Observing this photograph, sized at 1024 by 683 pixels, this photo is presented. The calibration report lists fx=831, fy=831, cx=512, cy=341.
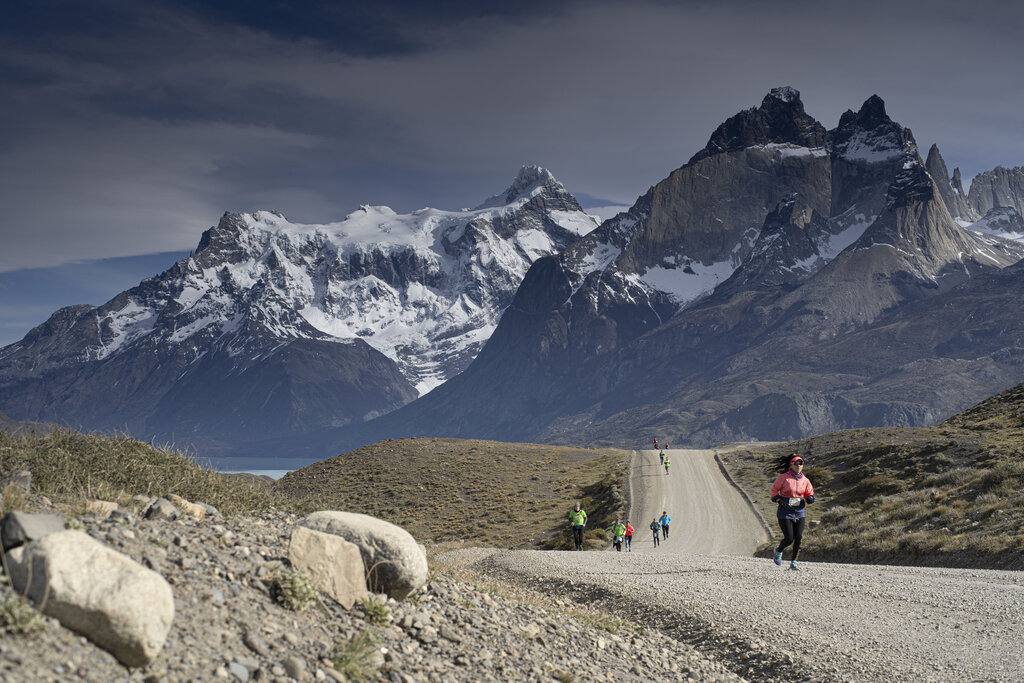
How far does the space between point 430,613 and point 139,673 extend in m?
4.38

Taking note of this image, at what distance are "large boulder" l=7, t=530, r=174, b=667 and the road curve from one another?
104 ft

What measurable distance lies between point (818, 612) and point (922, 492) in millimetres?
27888

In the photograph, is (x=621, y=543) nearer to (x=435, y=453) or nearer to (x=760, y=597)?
(x=760, y=597)

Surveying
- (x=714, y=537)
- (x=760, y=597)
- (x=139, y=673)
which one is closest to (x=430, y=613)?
(x=139, y=673)

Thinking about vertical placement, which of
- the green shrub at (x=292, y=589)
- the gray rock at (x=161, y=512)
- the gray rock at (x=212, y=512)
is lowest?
the green shrub at (x=292, y=589)

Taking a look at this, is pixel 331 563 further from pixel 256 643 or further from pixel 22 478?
pixel 22 478

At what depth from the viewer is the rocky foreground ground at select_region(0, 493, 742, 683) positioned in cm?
647

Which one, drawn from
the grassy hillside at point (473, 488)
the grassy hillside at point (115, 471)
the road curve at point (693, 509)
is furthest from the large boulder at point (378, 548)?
the grassy hillside at point (473, 488)

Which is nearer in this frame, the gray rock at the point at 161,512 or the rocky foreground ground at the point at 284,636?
the rocky foreground ground at the point at 284,636

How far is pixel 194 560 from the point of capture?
8375 millimetres

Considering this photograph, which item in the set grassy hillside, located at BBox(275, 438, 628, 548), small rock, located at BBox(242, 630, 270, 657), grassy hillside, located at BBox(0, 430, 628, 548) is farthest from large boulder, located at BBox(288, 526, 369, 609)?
grassy hillside, located at BBox(275, 438, 628, 548)

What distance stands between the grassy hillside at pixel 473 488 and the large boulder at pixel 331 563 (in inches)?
1664

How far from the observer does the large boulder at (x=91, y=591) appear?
6305mm

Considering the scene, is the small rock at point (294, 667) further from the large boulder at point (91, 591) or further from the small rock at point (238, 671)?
the large boulder at point (91, 591)
